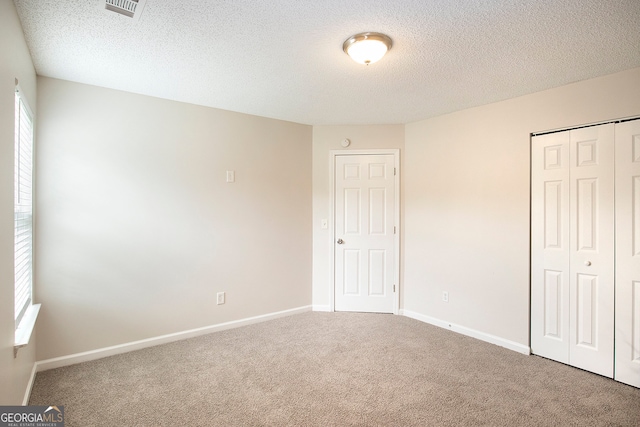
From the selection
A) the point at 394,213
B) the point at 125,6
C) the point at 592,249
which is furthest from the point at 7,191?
the point at 592,249

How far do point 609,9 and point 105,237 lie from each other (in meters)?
3.98

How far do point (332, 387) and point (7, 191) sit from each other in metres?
2.41

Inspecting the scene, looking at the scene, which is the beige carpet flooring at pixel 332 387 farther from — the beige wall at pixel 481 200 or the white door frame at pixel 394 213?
the white door frame at pixel 394 213

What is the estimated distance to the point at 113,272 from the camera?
3.02 m

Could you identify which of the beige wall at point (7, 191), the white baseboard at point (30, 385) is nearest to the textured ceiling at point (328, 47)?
the beige wall at point (7, 191)

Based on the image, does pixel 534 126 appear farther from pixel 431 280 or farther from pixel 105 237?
pixel 105 237

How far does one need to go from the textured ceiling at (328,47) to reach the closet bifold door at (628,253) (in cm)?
63

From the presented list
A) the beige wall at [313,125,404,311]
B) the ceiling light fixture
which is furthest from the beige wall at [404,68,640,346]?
the ceiling light fixture

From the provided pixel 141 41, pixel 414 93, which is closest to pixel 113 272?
pixel 141 41

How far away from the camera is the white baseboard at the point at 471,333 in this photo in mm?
3133

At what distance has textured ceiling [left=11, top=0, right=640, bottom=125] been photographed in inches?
71.5

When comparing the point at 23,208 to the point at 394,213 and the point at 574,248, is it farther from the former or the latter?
the point at 574,248

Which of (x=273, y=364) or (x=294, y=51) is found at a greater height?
(x=294, y=51)

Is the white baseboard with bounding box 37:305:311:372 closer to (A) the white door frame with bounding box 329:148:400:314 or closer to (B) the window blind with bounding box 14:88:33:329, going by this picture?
(B) the window blind with bounding box 14:88:33:329
